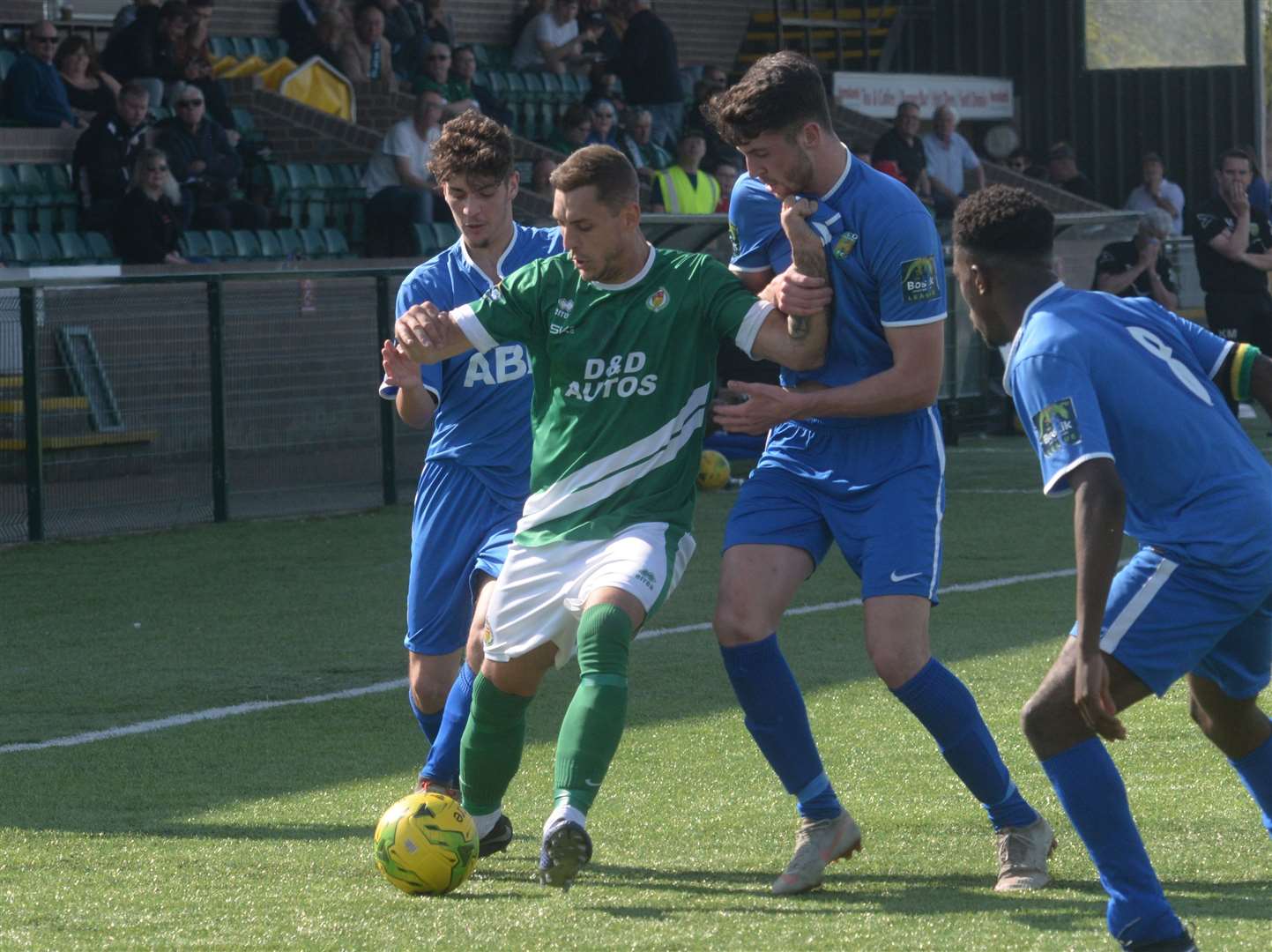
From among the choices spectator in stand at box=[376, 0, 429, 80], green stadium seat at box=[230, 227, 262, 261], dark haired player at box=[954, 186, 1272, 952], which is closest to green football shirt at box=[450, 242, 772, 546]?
dark haired player at box=[954, 186, 1272, 952]

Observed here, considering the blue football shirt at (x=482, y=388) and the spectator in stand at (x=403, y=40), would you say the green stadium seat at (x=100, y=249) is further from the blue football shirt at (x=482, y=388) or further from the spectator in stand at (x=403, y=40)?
the blue football shirt at (x=482, y=388)

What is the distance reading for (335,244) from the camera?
1664 cm

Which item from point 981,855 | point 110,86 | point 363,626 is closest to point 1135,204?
point 110,86

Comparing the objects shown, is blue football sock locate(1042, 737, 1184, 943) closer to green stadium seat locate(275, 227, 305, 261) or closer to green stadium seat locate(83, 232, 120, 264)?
green stadium seat locate(83, 232, 120, 264)

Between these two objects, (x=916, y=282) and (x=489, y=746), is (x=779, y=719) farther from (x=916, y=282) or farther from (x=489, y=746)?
(x=916, y=282)

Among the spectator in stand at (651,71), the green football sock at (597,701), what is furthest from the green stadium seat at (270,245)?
the green football sock at (597,701)

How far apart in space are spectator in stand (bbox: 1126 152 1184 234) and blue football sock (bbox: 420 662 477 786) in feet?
66.1

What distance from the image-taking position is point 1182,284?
19594mm

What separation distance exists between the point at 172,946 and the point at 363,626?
16.1ft

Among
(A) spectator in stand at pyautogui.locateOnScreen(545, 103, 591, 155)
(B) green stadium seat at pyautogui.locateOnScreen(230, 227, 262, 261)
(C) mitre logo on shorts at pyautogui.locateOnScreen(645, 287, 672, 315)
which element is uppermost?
(A) spectator in stand at pyautogui.locateOnScreen(545, 103, 591, 155)

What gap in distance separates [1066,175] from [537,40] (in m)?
7.60

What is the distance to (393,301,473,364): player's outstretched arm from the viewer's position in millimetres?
4941

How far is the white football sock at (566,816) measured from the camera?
14.2ft

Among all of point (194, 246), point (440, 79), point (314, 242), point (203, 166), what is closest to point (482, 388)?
point (194, 246)
